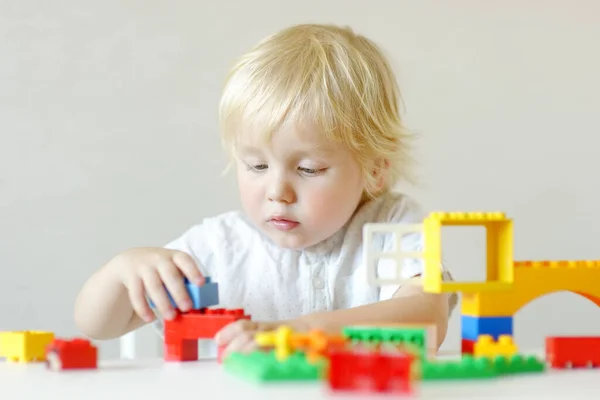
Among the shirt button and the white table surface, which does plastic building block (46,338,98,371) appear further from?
the shirt button

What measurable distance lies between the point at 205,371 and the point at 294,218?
1.54 ft

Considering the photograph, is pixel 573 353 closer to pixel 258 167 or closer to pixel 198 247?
pixel 258 167

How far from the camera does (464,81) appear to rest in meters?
1.99

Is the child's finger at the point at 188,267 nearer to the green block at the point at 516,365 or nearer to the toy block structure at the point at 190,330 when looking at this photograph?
the toy block structure at the point at 190,330

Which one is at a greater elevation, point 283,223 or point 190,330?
point 283,223

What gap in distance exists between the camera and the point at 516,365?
690mm

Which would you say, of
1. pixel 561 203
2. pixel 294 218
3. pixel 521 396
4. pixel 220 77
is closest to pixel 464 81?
pixel 561 203

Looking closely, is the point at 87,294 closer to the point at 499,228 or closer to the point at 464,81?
the point at 499,228

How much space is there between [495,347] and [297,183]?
479 mm

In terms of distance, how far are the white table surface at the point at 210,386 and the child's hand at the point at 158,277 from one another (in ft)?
0.38

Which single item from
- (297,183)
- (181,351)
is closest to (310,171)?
(297,183)

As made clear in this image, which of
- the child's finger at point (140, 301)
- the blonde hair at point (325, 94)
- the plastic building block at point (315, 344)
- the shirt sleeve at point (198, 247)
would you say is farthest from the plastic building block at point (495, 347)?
the shirt sleeve at point (198, 247)

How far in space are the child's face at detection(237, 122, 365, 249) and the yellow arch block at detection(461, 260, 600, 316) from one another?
0.40 metres

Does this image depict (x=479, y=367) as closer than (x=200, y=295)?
Yes
